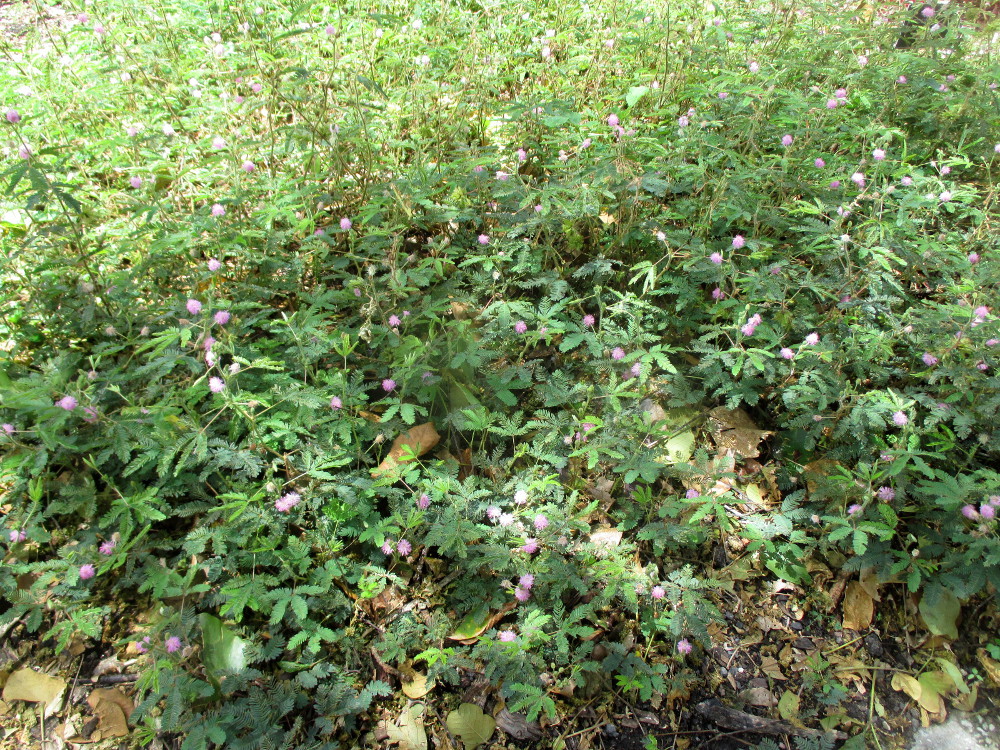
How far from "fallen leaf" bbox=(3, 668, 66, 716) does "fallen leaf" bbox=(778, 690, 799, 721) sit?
235 centimetres

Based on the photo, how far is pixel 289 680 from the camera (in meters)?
1.85

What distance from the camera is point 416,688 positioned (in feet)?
6.32

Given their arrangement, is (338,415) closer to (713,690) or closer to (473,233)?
(473,233)

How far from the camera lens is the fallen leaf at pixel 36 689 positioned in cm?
190

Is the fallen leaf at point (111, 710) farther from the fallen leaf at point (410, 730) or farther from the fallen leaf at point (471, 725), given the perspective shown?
the fallen leaf at point (471, 725)

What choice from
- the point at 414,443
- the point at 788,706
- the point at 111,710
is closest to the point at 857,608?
the point at 788,706

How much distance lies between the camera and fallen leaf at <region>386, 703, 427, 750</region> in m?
1.82

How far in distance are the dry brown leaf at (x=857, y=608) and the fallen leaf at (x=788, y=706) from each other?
1.18 ft

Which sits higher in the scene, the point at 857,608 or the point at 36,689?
the point at 36,689

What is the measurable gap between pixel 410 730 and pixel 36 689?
122 cm

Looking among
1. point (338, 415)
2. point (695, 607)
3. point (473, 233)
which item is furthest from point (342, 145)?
point (695, 607)

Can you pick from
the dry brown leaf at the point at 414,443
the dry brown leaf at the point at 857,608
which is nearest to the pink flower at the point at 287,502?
the dry brown leaf at the point at 414,443

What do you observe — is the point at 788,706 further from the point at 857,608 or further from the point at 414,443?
the point at 414,443

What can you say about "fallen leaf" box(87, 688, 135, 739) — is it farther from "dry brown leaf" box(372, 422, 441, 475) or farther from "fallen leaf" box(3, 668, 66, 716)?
"dry brown leaf" box(372, 422, 441, 475)
